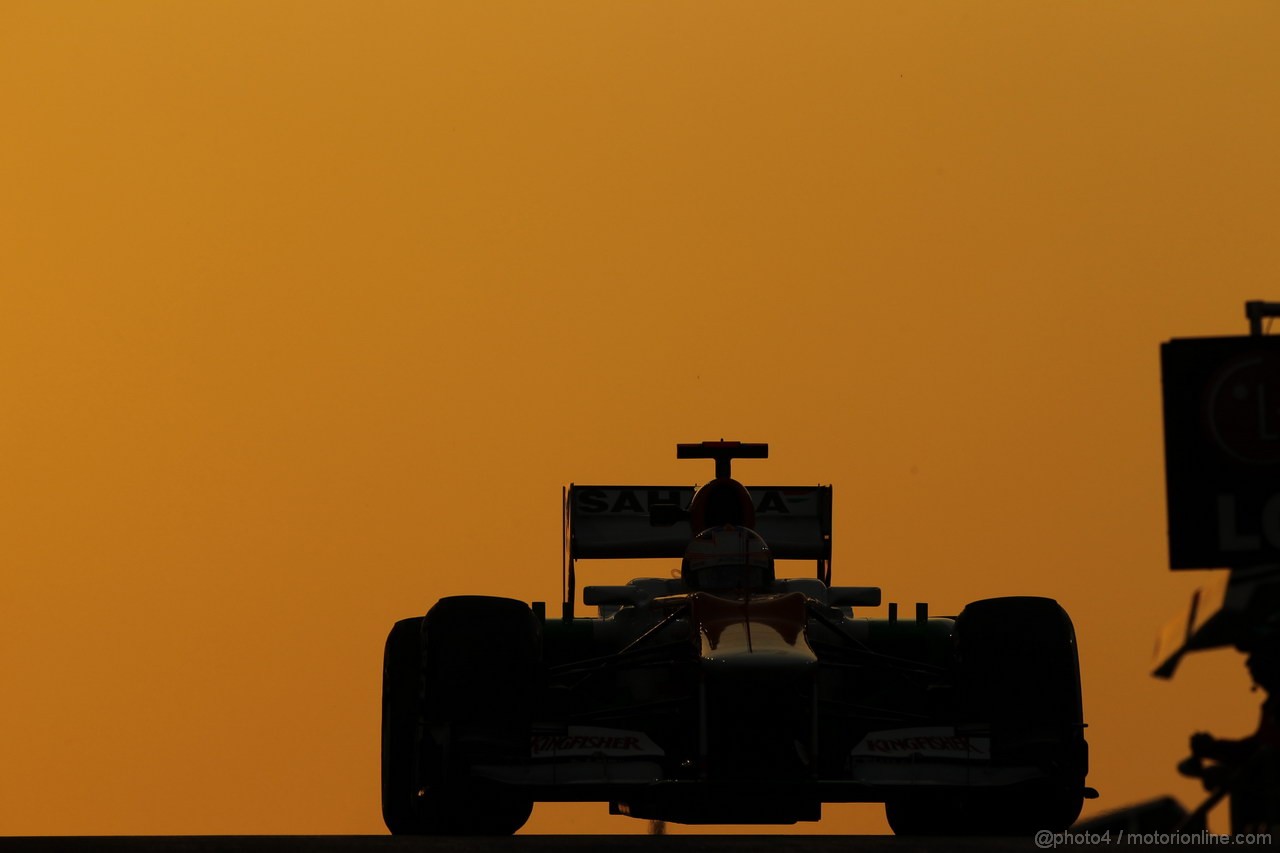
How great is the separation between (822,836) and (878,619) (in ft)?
14.3

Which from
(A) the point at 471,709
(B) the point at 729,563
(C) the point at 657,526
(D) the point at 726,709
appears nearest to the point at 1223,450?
(D) the point at 726,709

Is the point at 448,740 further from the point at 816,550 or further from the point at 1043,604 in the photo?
the point at 816,550

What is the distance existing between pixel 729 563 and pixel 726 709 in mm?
2980

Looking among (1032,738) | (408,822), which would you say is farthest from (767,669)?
(408,822)

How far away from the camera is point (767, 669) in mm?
18328

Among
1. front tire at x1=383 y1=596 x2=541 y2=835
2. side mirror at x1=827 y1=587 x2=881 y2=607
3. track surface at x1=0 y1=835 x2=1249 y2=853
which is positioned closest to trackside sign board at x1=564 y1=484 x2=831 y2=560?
side mirror at x1=827 y1=587 x2=881 y2=607

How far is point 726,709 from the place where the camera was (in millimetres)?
18234

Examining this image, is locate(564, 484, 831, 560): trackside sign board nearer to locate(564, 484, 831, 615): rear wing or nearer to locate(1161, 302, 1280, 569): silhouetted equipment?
locate(564, 484, 831, 615): rear wing

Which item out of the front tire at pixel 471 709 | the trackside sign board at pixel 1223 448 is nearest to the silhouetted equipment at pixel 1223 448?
the trackside sign board at pixel 1223 448

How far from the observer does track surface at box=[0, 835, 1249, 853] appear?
1497 cm

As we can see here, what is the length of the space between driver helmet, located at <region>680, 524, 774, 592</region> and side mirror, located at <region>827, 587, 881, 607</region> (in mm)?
Result: 1973

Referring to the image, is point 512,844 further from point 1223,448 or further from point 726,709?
point 1223,448

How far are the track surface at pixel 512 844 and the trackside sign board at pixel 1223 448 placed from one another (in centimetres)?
235

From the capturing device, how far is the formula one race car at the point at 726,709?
18.2 m
